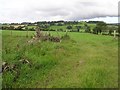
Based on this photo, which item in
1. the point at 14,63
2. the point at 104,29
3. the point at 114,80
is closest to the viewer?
the point at 114,80

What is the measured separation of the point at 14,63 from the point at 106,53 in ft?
31.4

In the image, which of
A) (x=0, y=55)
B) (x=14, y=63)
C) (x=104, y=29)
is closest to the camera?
(x=14, y=63)

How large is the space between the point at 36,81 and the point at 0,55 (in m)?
6.73

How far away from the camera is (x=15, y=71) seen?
18.5 meters

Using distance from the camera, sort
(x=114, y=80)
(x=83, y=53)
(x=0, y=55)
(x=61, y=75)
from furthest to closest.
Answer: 1. (x=83, y=53)
2. (x=0, y=55)
3. (x=61, y=75)
4. (x=114, y=80)

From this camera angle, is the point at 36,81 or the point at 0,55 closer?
the point at 36,81

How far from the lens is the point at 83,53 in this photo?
24828 millimetres

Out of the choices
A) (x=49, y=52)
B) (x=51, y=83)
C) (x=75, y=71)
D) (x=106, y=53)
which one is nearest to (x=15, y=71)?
(x=51, y=83)

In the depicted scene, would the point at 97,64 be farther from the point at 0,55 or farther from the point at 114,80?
the point at 0,55

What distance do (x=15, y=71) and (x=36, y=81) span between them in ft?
6.50

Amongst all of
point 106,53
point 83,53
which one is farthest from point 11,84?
point 106,53

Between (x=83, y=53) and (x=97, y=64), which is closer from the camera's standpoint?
(x=97, y=64)

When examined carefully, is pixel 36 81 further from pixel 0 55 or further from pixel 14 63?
pixel 0 55

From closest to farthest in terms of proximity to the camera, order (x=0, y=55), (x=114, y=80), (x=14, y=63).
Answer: (x=114, y=80), (x=14, y=63), (x=0, y=55)
